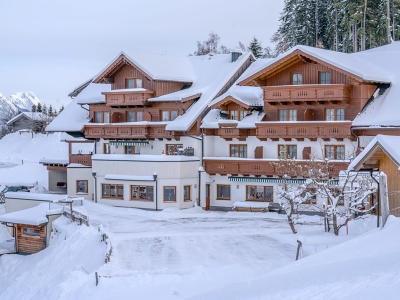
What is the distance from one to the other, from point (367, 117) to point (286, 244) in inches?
464

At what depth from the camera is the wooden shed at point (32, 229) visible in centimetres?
3425

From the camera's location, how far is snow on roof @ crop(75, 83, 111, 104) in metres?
45.8

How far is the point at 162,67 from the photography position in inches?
1742

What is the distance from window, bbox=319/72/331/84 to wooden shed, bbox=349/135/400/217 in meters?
16.0

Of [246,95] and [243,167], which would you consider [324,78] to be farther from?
[243,167]

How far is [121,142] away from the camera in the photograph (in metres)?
44.2

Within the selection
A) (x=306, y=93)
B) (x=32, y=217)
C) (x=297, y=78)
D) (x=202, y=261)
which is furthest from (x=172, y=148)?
(x=202, y=261)

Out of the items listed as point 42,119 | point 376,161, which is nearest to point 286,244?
point 376,161

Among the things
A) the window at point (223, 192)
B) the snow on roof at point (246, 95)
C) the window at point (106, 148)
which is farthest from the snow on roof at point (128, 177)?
the snow on roof at point (246, 95)

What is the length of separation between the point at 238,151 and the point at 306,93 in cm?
645

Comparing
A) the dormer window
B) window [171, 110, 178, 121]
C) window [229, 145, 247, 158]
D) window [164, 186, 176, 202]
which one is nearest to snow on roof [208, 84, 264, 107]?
window [229, 145, 247, 158]

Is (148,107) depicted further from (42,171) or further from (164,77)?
(42,171)

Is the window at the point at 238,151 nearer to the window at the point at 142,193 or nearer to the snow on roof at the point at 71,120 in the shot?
the window at the point at 142,193

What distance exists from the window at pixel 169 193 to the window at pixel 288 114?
28.4 feet
